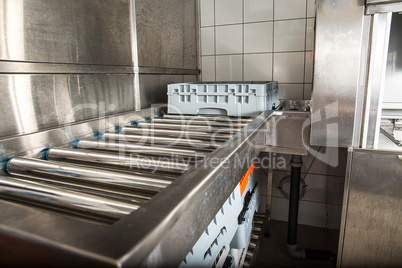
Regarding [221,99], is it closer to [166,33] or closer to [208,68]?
[166,33]

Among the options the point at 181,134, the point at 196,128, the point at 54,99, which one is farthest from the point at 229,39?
the point at 54,99

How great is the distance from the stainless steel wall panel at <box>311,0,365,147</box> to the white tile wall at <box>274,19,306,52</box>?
80cm

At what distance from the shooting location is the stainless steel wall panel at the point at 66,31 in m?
0.87

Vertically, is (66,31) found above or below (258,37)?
below

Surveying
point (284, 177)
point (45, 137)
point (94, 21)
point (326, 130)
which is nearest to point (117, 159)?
point (45, 137)

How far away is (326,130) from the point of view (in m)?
1.28

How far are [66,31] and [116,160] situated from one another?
644 millimetres

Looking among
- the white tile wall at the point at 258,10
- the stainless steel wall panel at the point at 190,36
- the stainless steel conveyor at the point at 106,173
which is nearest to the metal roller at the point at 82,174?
the stainless steel conveyor at the point at 106,173

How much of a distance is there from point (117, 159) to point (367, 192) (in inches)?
44.0

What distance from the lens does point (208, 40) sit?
220 cm

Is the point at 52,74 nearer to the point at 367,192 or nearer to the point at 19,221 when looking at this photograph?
the point at 19,221

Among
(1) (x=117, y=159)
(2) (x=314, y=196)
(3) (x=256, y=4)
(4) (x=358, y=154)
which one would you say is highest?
(3) (x=256, y=4)

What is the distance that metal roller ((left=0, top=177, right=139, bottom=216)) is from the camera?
0.49m

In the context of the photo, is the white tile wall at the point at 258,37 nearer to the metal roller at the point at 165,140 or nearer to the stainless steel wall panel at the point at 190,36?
the stainless steel wall panel at the point at 190,36
